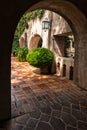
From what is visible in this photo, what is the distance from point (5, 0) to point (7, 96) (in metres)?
2.04

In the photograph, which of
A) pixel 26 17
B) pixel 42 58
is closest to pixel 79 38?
pixel 42 58

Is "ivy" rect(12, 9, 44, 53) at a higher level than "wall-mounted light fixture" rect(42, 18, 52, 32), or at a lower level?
higher

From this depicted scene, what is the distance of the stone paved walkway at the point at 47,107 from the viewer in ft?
11.1

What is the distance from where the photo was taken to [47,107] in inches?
167

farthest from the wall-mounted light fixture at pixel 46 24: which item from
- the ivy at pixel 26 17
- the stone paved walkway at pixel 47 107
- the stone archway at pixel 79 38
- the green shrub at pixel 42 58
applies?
the stone paved walkway at pixel 47 107

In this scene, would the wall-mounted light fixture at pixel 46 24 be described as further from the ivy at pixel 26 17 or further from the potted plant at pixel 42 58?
the ivy at pixel 26 17

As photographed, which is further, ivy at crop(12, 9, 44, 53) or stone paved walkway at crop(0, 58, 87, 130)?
ivy at crop(12, 9, 44, 53)

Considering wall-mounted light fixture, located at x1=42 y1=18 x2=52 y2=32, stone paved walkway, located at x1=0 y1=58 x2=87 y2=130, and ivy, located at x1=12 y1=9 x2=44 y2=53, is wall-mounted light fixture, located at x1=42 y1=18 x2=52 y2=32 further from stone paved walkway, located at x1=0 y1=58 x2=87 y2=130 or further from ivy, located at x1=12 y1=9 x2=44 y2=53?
stone paved walkway, located at x1=0 y1=58 x2=87 y2=130

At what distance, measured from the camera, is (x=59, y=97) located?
4.98m

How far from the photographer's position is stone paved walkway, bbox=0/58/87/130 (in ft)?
11.1

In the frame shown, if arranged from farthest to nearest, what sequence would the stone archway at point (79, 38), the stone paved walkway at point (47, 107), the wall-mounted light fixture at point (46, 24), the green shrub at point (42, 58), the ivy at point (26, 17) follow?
the ivy at point (26, 17) → the wall-mounted light fixture at point (46, 24) → the green shrub at point (42, 58) → the stone archway at point (79, 38) → the stone paved walkway at point (47, 107)

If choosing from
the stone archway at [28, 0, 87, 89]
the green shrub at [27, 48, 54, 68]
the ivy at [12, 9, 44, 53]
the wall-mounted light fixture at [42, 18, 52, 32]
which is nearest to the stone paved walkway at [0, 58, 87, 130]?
the stone archway at [28, 0, 87, 89]

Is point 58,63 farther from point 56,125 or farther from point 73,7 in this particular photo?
point 56,125

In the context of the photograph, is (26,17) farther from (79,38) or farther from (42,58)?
(79,38)
